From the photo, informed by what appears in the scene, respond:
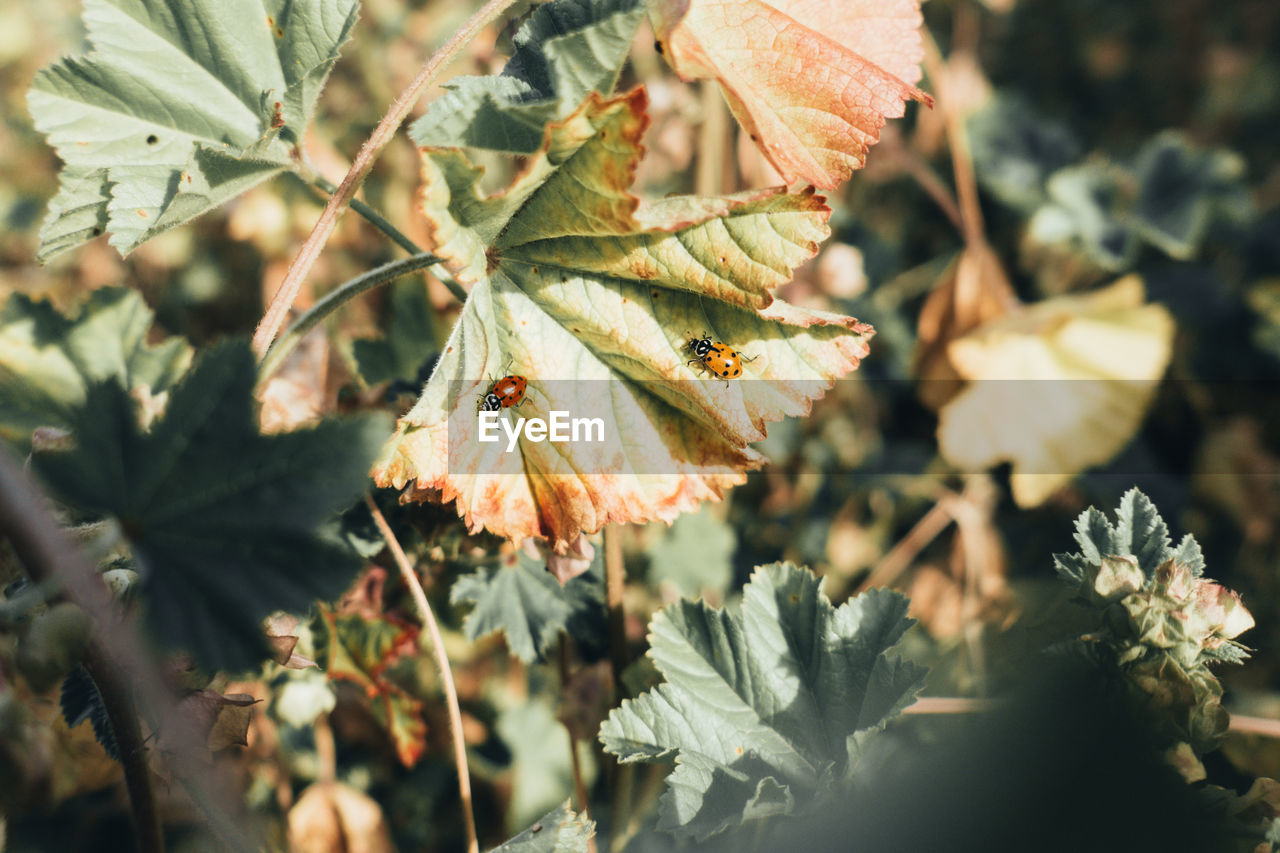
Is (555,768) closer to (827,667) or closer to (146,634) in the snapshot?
(827,667)

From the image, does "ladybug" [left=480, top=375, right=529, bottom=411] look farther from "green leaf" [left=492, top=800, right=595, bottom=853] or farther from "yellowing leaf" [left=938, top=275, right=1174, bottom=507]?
"yellowing leaf" [left=938, top=275, right=1174, bottom=507]

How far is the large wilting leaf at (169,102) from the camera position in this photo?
0.77 m

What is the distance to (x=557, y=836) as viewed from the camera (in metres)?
0.77

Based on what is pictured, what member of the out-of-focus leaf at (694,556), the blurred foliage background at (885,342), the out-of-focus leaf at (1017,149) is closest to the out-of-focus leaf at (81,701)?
the blurred foliage background at (885,342)

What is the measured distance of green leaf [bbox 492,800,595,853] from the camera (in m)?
0.77

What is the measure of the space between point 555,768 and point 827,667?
24.5 inches

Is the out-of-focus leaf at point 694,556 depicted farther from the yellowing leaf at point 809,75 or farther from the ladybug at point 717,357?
the yellowing leaf at point 809,75

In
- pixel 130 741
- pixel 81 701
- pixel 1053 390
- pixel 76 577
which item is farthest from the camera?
pixel 1053 390

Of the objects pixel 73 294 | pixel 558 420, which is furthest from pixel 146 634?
pixel 73 294

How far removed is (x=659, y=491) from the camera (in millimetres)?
777

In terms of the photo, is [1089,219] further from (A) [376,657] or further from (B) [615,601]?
(A) [376,657]

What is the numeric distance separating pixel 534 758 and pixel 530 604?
0.41 meters

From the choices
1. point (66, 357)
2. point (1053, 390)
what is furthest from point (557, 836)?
point (1053, 390)

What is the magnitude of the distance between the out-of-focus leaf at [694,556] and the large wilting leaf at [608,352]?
510mm
